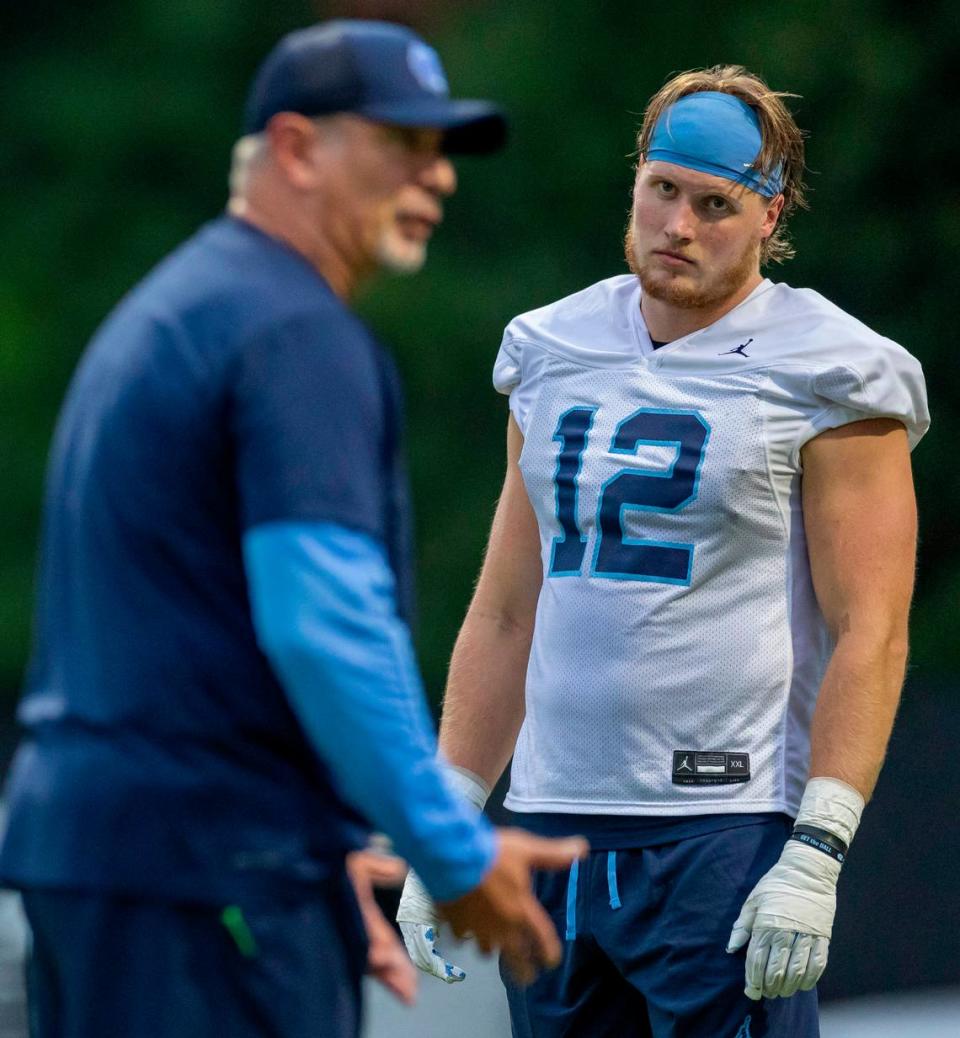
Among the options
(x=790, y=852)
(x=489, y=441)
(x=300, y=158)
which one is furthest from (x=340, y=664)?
(x=489, y=441)

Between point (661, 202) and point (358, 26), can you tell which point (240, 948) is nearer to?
point (358, 26)

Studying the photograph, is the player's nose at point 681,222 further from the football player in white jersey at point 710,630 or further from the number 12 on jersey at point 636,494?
the number 12 on jersey at point 636,494

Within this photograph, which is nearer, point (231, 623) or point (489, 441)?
point (231, 623)

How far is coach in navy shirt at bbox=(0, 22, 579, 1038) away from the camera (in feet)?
6.35

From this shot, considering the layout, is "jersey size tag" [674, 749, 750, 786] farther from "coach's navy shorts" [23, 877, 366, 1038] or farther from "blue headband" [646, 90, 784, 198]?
"coach's navy shorts" [23, 877, 366, 1038]

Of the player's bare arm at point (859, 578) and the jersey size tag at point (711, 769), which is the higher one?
the player's bare arm at point (859, 578)

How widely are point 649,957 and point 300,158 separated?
142 cm

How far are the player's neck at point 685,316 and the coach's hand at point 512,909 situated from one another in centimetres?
131

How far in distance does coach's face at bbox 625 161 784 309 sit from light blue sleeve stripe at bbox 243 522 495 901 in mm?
1318

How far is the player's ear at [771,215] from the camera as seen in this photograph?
10.8ft

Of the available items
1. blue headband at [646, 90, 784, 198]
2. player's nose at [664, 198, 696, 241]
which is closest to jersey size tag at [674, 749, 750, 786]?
player's nose at [664, 198, 696, 241]

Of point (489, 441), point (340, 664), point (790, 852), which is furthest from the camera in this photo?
point (489, 441)

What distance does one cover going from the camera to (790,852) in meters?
2.90

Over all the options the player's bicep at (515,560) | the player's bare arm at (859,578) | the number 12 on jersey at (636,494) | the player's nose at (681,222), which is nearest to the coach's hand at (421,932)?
the player's bicep at (515,560)
